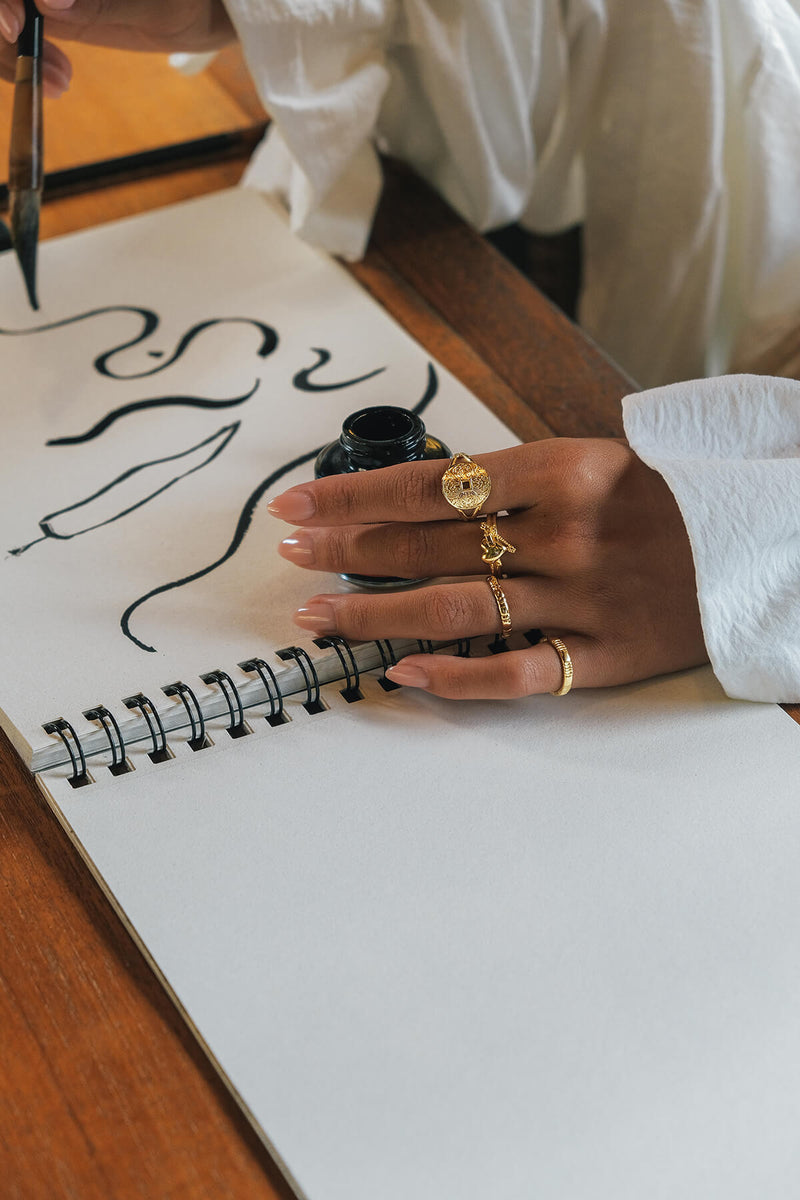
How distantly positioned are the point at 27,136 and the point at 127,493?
0.88ft

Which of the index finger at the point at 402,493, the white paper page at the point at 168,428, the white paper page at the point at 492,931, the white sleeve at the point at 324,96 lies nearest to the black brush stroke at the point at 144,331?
the white paper page at the point at 168,428

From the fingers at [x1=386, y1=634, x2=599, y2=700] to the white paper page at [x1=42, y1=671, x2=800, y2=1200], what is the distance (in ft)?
0.05

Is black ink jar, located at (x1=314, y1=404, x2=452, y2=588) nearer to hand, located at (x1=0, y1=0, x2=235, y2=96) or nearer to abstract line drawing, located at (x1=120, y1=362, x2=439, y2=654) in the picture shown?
abstract line drawing, located at (x1=120, y1=362, x2=439, y2=654)

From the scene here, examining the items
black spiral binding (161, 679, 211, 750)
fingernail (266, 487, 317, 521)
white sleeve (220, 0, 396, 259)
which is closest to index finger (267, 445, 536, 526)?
fingernail (266, 487, 317, 521)

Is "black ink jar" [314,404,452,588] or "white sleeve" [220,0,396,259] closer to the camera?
"black ink jar" [314,404,452,588]

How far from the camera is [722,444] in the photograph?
0.61 m

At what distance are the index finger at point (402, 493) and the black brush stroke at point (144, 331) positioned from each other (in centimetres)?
21

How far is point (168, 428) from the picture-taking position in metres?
0.72

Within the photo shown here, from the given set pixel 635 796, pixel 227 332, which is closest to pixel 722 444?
pixel 635 796

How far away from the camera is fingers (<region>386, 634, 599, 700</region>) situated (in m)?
0.55

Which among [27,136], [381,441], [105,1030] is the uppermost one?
[27,136]

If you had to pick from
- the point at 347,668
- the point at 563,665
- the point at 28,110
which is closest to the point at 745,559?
the point at 563,665

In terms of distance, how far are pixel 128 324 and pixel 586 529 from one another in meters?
0.39

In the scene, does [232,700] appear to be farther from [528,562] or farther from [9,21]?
[9,21]
